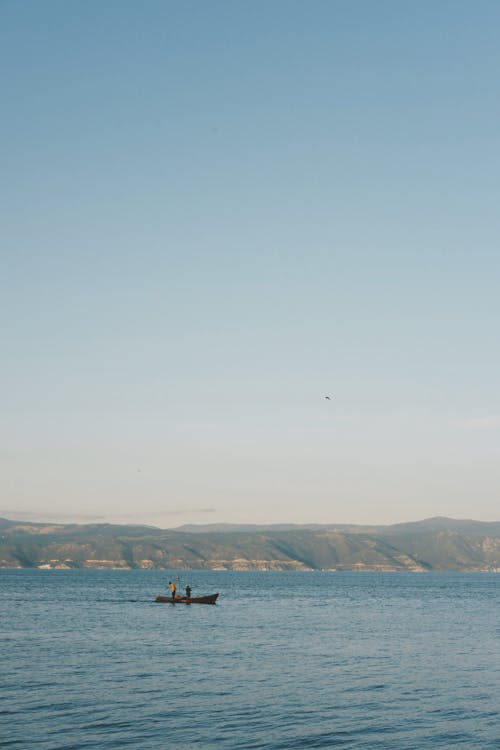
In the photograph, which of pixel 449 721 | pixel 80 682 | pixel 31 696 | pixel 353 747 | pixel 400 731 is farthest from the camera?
pixel 80 682

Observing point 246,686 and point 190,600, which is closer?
point 246,686

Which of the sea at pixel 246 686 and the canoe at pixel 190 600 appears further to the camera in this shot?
the canoe at pixel 190 600

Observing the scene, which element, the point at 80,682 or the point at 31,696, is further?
the point at 80,682

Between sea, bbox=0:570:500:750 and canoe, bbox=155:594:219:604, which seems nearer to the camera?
sea, bbox=0:570:500:750

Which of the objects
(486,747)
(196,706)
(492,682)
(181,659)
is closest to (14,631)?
(181,659)

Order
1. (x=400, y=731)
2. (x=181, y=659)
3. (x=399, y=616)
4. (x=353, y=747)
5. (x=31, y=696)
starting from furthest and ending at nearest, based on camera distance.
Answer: (x=399, y=616), (x=181, y=659), (x=31, y=696), (x=400, y=731), (x=353, y=747)

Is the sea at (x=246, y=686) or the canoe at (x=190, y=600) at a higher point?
the sea at (x=246, y=686)

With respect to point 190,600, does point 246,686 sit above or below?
above

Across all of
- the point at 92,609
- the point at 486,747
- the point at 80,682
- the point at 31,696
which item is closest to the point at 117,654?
the point at 80,682

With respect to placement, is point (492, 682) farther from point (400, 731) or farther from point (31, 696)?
point (31, 696)

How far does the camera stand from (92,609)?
135 meters

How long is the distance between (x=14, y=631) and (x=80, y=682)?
42.8 m

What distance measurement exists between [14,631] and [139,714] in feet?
180

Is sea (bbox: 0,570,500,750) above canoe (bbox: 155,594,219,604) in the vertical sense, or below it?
above
